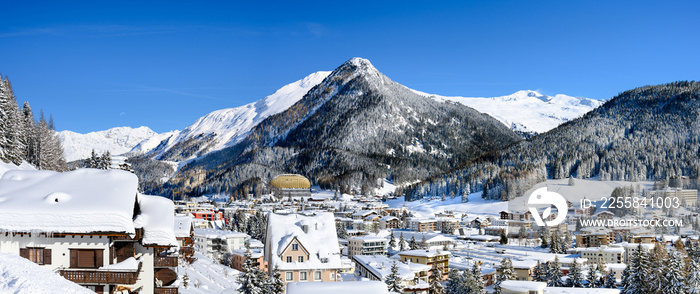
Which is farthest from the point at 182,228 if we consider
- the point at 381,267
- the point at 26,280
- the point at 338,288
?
the point at 381,267

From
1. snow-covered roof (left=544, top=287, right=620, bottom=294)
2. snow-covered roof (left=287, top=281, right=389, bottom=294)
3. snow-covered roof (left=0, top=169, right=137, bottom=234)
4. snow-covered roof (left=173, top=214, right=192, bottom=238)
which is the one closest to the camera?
snow-covered roof (left=287, top=281, right=389, bottom=294)

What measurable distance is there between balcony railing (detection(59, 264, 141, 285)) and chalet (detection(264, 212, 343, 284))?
23.9 m

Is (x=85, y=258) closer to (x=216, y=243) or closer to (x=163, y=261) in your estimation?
(x=163, y=261)

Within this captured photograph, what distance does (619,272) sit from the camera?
98.2 meters

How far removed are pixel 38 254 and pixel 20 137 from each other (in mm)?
58023

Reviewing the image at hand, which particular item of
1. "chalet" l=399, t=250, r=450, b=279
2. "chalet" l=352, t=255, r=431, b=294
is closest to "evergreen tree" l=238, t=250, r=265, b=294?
"chalet" l=352, t=255, r=431, b=294

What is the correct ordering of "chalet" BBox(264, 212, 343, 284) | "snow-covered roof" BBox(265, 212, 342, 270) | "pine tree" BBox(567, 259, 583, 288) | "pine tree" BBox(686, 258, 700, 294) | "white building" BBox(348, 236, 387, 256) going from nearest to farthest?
1. "chalet" BBox(264, 212, 343, 284)
2. "snow-covered roof" BBox(265, 212, 342, 270)
3. "pine tree" BBox(686, 258, 700, 294)
4. "pine tree" BBox(567, 259, 583, 288)
5. "white building" BBox(348, 236, 387, 256)

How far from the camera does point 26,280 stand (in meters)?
14.3

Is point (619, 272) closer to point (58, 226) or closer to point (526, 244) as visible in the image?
point (526, 244)

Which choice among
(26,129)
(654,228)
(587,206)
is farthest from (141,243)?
(587,206)

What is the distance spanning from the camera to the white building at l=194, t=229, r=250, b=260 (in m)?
99.3

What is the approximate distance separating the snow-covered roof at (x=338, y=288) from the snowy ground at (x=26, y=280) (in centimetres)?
609

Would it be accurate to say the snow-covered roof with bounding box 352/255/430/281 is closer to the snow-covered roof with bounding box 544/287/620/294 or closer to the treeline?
the snow-covered roof with bounding box 544/287/620/294

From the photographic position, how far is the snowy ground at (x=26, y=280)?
13929 mm
